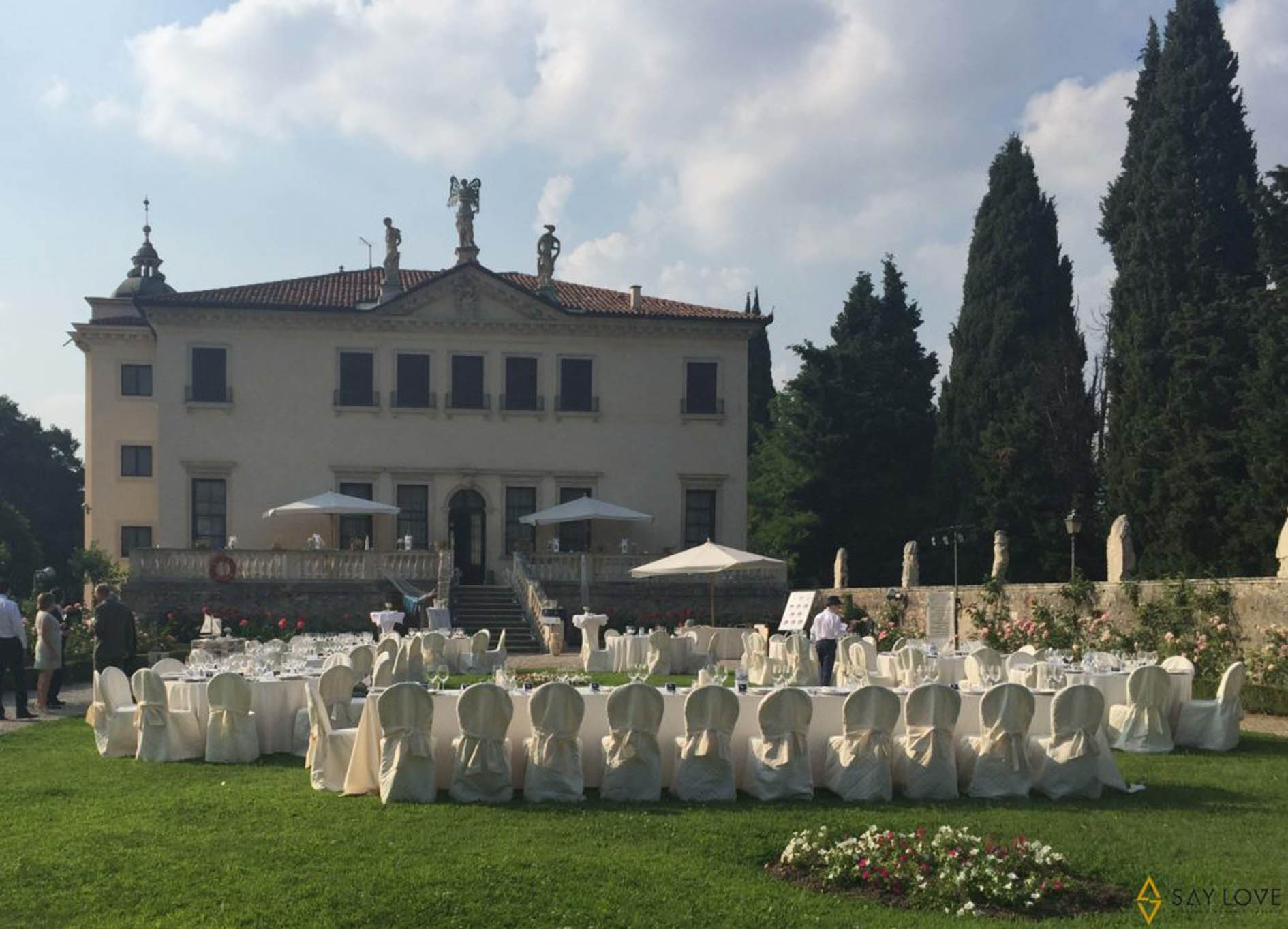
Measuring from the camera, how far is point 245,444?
32906 millimetres

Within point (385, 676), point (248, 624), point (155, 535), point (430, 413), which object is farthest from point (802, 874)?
point (155, 535)

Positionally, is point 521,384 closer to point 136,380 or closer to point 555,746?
point 136,380

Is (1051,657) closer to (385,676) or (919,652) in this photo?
(919,652)

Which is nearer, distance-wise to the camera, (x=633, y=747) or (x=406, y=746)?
(x=406, y=746)

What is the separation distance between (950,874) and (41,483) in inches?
1931

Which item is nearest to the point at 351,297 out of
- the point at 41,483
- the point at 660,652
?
the point at 660,652

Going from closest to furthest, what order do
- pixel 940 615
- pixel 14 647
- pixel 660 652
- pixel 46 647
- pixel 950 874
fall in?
pixel 950 874 < pixel 14 647 < pixel 46 647 < pixel 660 652 < pixel 940 615

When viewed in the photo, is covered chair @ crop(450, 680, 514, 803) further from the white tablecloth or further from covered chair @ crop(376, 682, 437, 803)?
the white tablecloth

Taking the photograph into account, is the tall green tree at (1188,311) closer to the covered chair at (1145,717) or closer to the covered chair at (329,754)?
the covered chair at (1145,717)

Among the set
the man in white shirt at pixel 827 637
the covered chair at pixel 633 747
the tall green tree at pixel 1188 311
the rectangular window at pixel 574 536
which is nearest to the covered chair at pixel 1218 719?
the man in white shirt at pixel 827 637

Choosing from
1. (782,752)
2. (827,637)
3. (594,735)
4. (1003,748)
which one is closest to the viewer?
(782,752)

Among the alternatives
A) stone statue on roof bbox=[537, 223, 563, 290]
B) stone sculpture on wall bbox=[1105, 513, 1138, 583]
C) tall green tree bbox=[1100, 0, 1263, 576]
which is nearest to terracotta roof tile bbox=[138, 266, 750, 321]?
stone statue on roof bbox=[537, 223, 563, 290]

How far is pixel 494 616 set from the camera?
94.0 feet

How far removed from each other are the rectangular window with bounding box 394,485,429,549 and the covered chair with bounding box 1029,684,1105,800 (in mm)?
24725
